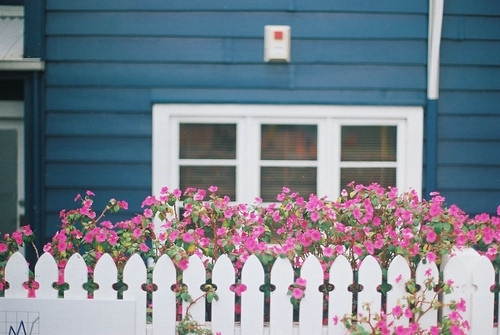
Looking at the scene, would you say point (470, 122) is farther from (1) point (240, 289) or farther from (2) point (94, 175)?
(2) point (94, 175)

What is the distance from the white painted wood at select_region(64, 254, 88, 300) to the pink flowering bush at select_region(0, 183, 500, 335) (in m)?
0.04

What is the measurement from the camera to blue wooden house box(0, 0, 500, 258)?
15.3 ft

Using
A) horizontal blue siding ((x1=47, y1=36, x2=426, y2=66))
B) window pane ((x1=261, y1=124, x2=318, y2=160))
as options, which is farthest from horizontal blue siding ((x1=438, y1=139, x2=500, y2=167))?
window pane ((x1=261, y1=124, x2=318, y2=160))

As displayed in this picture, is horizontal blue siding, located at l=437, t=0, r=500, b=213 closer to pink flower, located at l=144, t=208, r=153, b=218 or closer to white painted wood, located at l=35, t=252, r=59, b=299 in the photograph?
pink flower, located at l=144, t=208, r=153, b=218

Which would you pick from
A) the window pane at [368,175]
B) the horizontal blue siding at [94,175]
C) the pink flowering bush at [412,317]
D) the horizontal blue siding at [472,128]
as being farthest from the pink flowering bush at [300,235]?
the horizontal blue siding at [472,128]

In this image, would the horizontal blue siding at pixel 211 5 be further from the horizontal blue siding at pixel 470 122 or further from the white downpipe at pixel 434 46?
the horizontal blue siding at pixel 470 122

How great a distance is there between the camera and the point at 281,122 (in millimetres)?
4715

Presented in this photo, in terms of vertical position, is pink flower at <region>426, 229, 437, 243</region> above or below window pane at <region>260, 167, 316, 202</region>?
below

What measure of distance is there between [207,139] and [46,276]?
2.03 metres

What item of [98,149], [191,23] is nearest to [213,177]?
[98,149]

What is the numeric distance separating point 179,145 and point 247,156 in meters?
0.57

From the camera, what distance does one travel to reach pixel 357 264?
3.16 m

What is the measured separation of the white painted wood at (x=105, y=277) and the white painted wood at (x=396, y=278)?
1414mm

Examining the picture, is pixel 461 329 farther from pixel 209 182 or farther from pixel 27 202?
pixel 27 202
